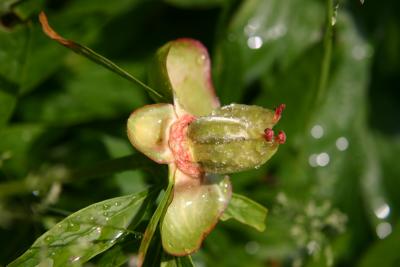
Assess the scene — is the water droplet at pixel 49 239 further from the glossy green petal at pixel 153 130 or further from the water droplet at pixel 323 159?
the water droplet at pixel 323 159

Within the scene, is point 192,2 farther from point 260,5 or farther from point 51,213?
point 51,213

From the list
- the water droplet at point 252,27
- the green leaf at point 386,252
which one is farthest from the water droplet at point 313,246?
the water droplet at point 252,27

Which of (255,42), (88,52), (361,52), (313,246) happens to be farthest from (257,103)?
(88,52)

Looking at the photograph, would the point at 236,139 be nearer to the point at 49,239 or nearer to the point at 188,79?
the point at 188,79

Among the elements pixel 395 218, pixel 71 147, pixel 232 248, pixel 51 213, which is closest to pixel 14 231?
pixel 51 213

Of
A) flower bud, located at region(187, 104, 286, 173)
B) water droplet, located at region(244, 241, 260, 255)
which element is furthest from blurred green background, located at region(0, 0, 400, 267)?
flower bud, located at region(187, 104, 286, 173)

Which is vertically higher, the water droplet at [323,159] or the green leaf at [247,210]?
the green leaf at [247,210]

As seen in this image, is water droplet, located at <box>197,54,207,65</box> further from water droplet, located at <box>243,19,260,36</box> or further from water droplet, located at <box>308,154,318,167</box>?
water droplet, located at <box>308,154,318,167</box>
